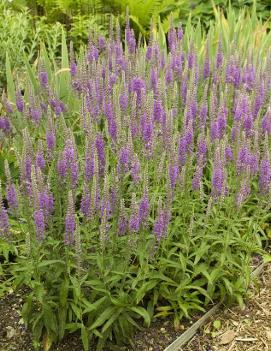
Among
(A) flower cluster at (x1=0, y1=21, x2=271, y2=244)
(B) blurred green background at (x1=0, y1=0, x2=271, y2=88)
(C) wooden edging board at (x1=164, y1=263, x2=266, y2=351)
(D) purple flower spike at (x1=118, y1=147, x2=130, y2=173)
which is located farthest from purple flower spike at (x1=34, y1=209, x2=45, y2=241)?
(B) blurred green background at (x1=0, y1=0, x2=271, y2=88)

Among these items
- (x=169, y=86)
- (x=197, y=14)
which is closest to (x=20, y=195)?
(x=169, y=86)

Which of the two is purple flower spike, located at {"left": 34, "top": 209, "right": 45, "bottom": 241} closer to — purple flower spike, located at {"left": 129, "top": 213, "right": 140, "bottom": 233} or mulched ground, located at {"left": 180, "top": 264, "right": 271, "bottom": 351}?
purple flower spike, located at {"left": 129, "top": 213, "right": 140, "bottom": 233}

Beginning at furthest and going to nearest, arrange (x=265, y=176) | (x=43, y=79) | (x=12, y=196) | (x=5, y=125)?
(x=43, y=79) → (x=5, y=125) → (x=265, y=176) → (x=12, y=196)

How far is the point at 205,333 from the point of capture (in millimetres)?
3219

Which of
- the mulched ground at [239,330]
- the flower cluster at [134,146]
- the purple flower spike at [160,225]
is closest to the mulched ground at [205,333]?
the mulched ground at [239,330]

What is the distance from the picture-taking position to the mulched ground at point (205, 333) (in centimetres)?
305

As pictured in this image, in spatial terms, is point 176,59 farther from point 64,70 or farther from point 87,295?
point 87,295

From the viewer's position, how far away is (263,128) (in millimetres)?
3365

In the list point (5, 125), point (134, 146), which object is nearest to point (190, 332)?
point (134, 146)

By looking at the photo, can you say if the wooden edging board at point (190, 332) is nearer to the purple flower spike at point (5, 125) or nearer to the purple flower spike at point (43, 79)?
the purple flower spike at point (5, 125)

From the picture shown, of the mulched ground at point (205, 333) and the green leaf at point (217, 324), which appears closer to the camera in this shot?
the mulched ground at point (205, 333)

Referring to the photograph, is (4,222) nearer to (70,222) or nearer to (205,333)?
(70,222)

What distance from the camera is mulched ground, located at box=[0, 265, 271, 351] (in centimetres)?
305

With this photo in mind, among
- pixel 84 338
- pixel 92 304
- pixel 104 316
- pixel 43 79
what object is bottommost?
pixel 84 338
